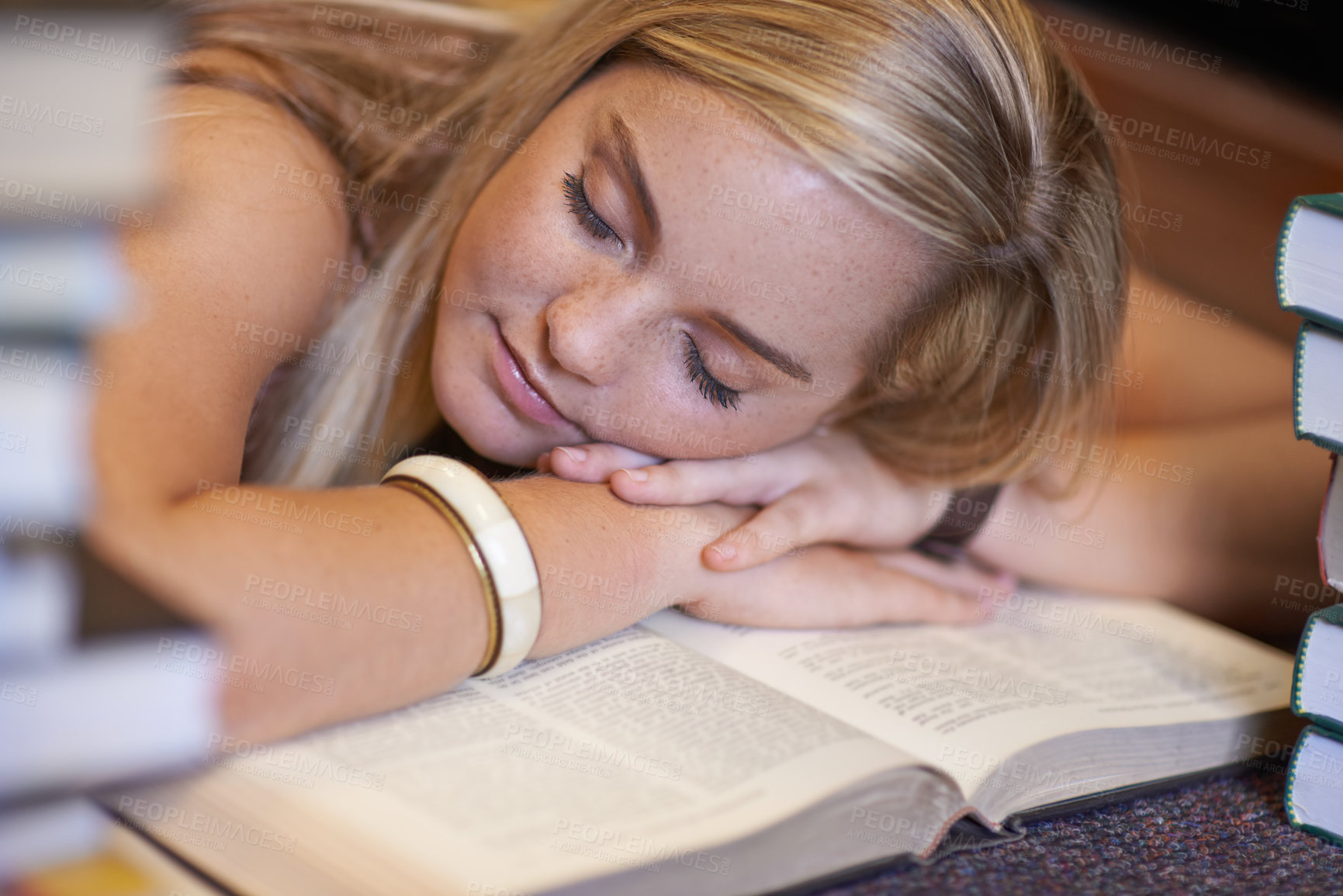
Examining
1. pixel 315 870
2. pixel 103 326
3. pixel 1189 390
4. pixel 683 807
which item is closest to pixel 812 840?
pixel 683 807

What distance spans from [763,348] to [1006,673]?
1.15 ft

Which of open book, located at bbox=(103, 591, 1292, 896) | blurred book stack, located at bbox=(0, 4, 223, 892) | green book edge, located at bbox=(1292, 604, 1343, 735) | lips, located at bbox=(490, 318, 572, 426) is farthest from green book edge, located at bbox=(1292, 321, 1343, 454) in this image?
blurred book stack, located at bbox=(0, 4, 223, 892)

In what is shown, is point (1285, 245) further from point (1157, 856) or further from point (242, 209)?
point (242, 209)

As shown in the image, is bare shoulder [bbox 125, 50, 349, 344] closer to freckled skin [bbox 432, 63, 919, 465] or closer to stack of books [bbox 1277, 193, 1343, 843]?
freckled skin [bbox 432, 63, 919, 465]

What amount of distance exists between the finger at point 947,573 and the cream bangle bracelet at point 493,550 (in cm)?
47

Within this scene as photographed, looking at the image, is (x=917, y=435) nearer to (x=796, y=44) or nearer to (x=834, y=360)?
(x=834, y=360)

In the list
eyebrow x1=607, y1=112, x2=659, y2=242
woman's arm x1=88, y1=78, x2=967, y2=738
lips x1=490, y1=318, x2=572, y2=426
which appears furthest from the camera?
lips x1=490, y1=318, x2=572, y2=426

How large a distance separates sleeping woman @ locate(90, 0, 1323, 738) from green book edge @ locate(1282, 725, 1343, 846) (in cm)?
32

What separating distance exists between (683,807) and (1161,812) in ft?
1.31

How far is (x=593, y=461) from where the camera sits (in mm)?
974

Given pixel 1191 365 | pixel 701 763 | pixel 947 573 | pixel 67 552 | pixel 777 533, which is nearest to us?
pixel 67 552

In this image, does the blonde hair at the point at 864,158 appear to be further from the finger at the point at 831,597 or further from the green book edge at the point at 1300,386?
the green book edge at the point at 1300,386

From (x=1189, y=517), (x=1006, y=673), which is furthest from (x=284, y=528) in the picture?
(x=1189, y=517)

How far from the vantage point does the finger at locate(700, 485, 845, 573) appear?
967mm
